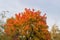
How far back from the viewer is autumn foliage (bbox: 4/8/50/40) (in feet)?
165

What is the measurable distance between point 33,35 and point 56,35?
16.4 metres

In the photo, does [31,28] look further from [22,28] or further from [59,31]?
[59,31]

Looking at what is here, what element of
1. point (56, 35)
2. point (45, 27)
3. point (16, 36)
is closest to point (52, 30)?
point (56, 35)

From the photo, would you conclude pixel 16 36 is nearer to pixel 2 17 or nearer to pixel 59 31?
pixel 2 17

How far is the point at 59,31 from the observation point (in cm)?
6775

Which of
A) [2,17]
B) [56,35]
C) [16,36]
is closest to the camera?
[2,17]

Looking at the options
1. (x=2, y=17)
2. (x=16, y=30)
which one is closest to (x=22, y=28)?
(x=16, y=30)

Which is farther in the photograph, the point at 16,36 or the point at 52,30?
the point at 52,30

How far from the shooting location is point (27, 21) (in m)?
52.1

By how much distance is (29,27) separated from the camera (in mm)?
50688

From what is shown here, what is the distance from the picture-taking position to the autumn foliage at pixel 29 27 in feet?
165

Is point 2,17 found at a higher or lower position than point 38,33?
higher

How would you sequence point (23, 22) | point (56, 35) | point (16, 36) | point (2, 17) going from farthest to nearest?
1. point (56, 35)
2. point (23, 22)
3. point (16, 36)
4. point (2, 17)

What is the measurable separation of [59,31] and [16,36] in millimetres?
20462
